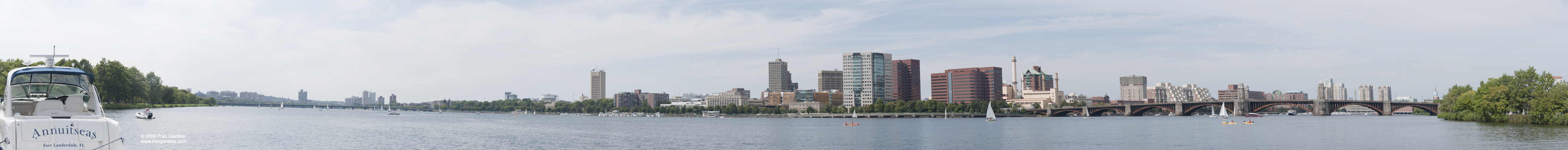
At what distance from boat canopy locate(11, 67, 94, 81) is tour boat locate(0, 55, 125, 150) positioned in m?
0.02

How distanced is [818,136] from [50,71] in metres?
76.2

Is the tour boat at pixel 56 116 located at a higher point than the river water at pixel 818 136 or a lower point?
higher

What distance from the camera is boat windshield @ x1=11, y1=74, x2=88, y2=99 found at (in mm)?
25047

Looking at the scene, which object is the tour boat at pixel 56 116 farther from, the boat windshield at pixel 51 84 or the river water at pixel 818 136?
the river water at pixel 818 136

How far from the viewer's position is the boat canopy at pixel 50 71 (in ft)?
77.7

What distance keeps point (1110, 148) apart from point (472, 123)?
100 metres

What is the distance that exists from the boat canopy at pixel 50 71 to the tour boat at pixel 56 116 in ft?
0.05

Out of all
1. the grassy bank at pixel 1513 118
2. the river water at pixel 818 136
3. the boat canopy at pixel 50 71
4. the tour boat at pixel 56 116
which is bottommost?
the river water at pixel 818 136

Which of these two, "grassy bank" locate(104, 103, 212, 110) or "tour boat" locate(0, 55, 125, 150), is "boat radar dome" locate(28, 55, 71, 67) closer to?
"tour boat" locate(0, 55, 125, 150)

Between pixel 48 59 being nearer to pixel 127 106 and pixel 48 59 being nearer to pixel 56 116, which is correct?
pixel 56 116

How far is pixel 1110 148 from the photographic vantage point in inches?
2594

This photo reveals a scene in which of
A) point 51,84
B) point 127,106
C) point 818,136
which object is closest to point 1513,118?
point 818,136

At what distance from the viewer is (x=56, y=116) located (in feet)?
83.0

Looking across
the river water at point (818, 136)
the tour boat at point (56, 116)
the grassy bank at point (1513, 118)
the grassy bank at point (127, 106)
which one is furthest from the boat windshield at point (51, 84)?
the grassy bank at point (127, 106)
